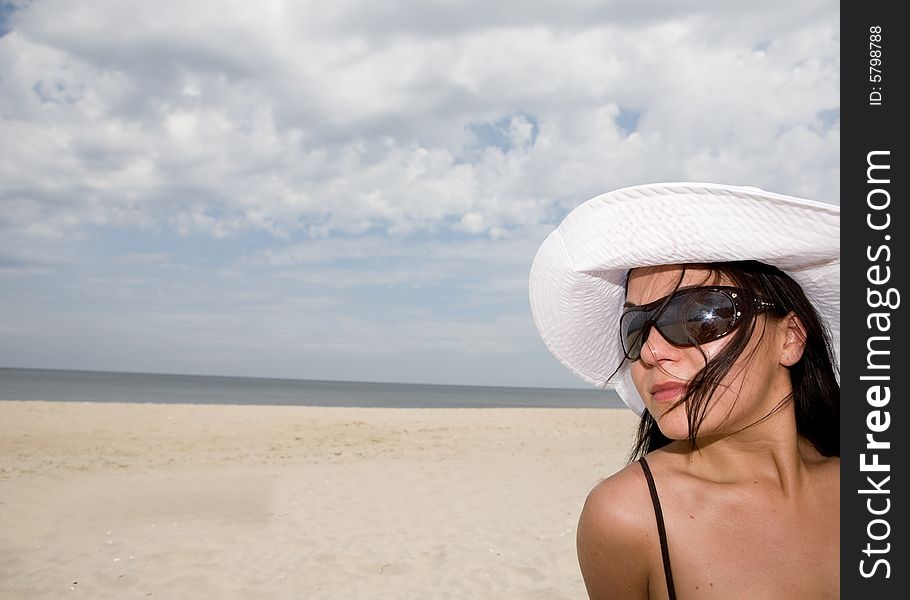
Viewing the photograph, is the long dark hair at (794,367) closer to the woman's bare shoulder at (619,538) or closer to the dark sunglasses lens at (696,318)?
the dark sunglasses lens at (696,318)

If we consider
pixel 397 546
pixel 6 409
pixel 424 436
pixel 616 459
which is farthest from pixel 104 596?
pixel 6 409

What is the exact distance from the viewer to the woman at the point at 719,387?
1621 millimetres

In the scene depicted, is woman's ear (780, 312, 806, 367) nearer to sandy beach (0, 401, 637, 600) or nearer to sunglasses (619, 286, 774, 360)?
sunglasses (619, 286, 774, 360)

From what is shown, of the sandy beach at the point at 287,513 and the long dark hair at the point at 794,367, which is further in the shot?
the sandy beach at the point at 287,513

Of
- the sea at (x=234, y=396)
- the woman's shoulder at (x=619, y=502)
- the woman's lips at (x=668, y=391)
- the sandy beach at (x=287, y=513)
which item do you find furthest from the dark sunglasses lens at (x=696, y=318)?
the sea at (x=234, y=396)

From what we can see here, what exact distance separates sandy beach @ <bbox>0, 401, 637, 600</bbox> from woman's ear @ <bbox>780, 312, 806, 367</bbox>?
4.34 metres

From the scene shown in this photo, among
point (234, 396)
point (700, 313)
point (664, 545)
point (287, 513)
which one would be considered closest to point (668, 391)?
point (700, 313)

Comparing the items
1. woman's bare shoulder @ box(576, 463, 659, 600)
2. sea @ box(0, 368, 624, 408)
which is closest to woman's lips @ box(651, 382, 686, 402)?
woman's bare shoulder @ box(576, 463, 659, 600)

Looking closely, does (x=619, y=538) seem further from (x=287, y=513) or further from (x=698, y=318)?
(x=287, y=513)

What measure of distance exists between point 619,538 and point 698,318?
55 centimetres

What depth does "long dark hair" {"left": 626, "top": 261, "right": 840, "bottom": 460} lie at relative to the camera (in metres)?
1.63

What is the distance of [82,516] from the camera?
315 inches
